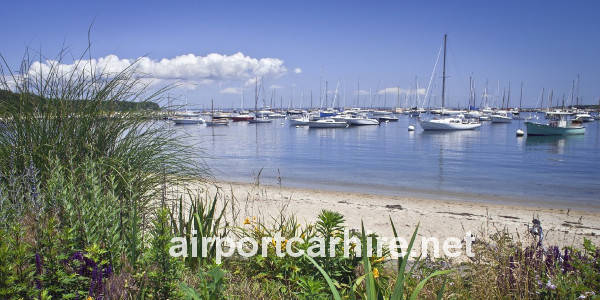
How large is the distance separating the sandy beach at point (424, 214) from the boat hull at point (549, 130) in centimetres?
4101

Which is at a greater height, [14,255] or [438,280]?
[14,255]

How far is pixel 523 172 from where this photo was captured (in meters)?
22.0

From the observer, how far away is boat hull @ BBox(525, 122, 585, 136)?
1884 inches

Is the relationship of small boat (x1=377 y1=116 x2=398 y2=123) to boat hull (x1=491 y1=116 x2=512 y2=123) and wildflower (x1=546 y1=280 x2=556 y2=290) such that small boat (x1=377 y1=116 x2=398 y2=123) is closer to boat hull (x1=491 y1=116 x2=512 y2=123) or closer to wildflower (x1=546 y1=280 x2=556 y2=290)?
boat hull (x1=491 y1=116 x2=512 y2=123)

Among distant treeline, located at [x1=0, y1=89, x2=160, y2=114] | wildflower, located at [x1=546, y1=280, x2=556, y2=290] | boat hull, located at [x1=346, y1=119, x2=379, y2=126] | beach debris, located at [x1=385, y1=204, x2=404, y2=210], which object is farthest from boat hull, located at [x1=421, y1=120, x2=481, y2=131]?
wildflower, located at [x1=546, y1=280, x2=556, y2=290]

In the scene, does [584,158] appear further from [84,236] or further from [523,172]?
[84,236]

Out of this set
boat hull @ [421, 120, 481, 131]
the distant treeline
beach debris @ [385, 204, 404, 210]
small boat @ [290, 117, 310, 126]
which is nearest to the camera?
the distant treeline

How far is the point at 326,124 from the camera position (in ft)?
245

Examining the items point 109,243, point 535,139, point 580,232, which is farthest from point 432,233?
point 535,139

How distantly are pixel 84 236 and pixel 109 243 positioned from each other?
0.22 meters

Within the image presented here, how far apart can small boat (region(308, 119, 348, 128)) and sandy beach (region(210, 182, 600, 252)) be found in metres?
59.6

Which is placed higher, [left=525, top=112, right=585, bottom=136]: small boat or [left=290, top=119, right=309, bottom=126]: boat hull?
[left=525, top=112, right=585, bottom=136]: small boat

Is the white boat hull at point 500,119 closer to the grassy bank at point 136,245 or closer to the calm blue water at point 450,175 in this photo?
the calm blue water at point 450,175

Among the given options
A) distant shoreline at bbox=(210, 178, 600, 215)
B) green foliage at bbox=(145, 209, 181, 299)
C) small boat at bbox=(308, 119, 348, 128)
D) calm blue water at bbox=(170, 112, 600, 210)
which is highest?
green foliage at bbox=(145, 209, 181, 299)
